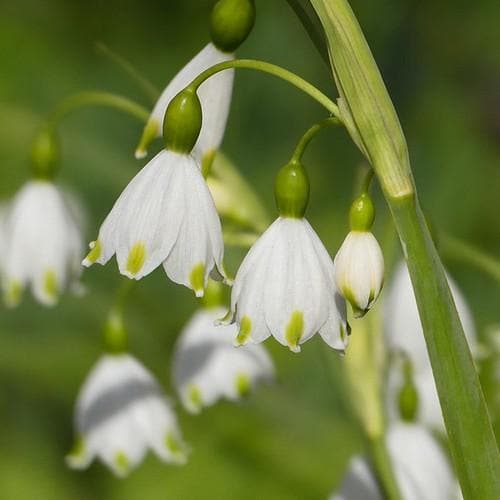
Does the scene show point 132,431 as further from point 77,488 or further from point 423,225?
point 77,488

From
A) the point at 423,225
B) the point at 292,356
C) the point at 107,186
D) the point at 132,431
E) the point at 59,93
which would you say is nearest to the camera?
the point at 423,225

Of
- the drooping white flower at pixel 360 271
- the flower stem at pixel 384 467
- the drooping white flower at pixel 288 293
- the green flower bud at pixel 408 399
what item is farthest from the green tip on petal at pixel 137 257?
the green flower bud at pixel 408 399

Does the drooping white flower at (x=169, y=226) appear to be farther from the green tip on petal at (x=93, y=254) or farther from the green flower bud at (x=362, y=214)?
the green flower bud at (x=362, y=214)

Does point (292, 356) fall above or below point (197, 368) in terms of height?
above

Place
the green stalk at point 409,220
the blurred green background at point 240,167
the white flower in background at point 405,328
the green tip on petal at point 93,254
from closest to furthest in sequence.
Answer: the green stalk at point 409,220 < the green tip on petal at point 93,254 < the white flower in background at point 405,328 < the blurred green background at point 240,167

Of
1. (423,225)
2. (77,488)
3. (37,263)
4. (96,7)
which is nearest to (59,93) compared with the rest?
(96,7)

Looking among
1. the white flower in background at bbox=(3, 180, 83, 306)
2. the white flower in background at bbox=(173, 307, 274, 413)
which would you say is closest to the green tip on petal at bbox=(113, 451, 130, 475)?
the white flower in background at bbox=(173, 307, 274, 413)
